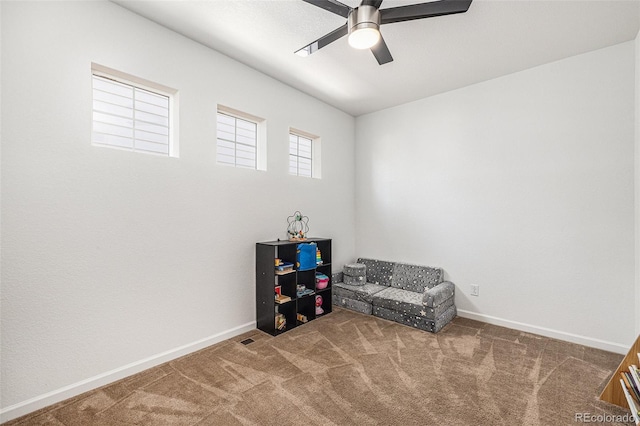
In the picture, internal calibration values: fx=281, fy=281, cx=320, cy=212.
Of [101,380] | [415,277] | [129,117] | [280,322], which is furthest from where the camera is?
[415,277]

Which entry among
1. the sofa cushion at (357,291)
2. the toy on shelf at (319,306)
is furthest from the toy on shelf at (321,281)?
the sofa cushion at (357,291)

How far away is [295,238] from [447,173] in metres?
2.29

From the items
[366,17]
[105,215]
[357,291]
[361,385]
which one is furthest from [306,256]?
[366,17]

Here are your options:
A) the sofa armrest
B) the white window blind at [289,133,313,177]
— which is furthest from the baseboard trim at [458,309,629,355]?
the white window blind at [289,133,313,177]

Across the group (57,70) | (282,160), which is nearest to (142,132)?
(57,70)

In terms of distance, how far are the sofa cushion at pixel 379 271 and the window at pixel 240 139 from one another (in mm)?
2297

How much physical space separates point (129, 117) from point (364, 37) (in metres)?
2.13

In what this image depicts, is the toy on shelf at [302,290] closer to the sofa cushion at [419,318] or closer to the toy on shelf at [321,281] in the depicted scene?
the toy on shelf at [321,281]

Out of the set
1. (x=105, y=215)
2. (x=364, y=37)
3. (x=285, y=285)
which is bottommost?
(x=285, y=285)

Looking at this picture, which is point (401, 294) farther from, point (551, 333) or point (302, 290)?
point (551, 333)

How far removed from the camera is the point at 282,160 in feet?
12.0

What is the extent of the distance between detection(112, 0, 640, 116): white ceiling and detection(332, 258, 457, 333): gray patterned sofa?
2.61 m

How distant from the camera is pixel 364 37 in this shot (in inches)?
77.2

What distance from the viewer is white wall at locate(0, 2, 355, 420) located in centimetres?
191
